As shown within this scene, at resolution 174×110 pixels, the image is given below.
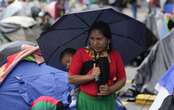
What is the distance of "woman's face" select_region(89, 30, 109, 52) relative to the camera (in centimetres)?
524

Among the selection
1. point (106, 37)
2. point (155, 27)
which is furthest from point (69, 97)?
point (155, 27)

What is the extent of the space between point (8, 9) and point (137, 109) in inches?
345

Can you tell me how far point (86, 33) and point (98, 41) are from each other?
482mm

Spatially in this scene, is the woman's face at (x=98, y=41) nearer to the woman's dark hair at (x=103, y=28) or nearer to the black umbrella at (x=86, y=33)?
the woman's dark hair at (x=103, y=28)

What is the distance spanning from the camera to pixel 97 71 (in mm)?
5191

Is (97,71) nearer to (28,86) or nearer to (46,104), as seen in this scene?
(46,104)

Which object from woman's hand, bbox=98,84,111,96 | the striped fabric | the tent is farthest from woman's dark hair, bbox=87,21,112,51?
the tent

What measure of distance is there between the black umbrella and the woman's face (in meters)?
0.31

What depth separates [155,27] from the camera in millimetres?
13164

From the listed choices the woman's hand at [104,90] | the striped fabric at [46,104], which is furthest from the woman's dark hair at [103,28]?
the striped fabric at [46,104]

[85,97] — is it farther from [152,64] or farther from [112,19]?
[152,64]

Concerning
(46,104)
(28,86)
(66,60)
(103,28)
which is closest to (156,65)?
(28,86)

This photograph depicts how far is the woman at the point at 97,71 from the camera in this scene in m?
5.22

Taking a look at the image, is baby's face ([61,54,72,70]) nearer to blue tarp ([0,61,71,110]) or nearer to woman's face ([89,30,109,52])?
woman's face ([89,30,109,52])
